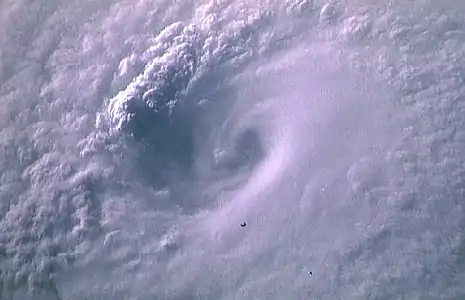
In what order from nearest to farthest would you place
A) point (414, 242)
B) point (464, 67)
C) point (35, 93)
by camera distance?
1. point (414, 242)
2. point (464, 67)
3. point (35, 93)

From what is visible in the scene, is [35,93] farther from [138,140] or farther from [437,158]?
[437,158]

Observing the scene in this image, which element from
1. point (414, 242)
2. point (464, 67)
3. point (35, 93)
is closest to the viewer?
point (414, 242)

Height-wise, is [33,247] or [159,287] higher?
[33,247]

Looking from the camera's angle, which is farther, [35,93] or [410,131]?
[35,93]

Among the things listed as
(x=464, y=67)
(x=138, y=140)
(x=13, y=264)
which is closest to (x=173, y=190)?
(x=138, y=140)

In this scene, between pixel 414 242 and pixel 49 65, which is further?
pixel 49 65

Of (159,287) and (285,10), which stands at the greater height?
(285,10)

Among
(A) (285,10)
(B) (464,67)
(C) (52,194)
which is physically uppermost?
(A) (285,10)

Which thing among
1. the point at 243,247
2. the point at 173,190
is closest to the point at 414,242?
the point at 243,247

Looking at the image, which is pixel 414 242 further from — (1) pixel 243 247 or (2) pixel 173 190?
(2) pixel 173 190
